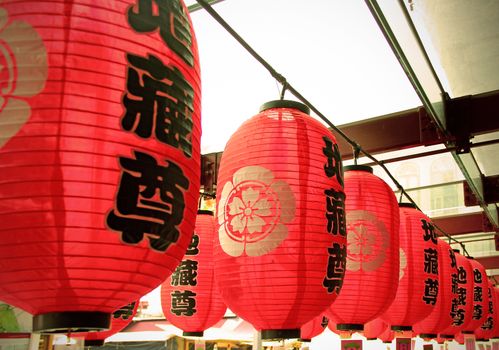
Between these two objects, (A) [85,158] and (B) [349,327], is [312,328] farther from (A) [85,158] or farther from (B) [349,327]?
(A) [85,158]

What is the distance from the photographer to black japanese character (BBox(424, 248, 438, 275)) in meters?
4.68

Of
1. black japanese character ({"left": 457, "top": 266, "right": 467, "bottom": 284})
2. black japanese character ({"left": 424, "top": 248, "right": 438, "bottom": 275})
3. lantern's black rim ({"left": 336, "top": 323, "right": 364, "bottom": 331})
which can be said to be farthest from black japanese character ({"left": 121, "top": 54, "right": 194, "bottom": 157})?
black japanese character ({"left": 457, "top": 266, "right": 467, "bottom": 284})

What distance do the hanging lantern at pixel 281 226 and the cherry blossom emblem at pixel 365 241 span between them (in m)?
0.81

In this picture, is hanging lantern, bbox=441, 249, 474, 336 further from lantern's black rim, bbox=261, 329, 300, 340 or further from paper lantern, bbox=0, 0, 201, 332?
paper lantern, bbox=0, 0, 201, 332

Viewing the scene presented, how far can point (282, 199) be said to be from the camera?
2568 millimetres

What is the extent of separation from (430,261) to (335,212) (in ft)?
8.02

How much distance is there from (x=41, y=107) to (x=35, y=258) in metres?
0.41

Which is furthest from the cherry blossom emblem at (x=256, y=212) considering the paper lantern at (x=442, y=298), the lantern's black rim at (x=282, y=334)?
the paper lantern at (x=442, y=298)

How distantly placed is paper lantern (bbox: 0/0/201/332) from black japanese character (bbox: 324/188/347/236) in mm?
1309

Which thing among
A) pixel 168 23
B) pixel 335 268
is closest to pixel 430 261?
pixel 335 268

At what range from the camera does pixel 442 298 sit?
220 inches

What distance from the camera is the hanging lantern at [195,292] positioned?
417 cm

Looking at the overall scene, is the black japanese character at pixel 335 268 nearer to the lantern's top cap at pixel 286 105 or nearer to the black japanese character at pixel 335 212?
the black japanese character at pixel 335 212

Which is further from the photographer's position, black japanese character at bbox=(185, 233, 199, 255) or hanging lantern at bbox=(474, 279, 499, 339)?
hanging lantern at bbox=(474, 279, 499, 339)
